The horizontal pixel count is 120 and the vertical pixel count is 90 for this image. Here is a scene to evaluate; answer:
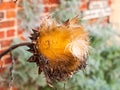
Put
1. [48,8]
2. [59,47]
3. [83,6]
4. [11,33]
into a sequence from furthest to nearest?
[83,6] < [48,8] < [11,33] < [59,47]

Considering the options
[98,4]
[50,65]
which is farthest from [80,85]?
[50,65]

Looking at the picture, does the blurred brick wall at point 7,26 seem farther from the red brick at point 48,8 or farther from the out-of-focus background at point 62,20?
the red brick at point 48,8

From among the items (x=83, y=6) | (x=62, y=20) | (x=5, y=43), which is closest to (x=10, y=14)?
(x=5, y=43)

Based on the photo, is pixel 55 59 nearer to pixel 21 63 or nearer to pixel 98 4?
pixel 21 63

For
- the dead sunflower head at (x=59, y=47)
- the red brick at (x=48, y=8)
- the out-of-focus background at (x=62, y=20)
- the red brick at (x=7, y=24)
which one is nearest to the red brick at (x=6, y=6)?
the out-of-focus background at (x=62, y=20)

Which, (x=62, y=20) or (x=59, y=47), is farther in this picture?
(x=62, y=20)

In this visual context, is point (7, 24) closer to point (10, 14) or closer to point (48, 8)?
point (10, 14)
